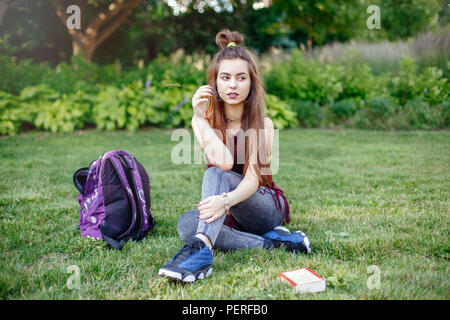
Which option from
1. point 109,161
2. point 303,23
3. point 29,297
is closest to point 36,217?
point 109,161

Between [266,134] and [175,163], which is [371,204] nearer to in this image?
[266,134]

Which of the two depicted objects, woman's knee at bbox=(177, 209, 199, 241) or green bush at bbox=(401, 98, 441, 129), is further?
green bush at bbox=(401, 98, 441, 129)

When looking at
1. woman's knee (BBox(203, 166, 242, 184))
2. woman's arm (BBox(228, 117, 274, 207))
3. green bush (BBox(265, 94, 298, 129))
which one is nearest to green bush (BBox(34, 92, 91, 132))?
green bush (BBox(265, 94, 298, 129))

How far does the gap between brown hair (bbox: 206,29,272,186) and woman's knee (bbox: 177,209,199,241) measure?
1.54 ft

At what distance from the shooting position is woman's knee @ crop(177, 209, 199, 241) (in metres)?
2.58

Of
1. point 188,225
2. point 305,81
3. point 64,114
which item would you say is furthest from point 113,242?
point 305,81

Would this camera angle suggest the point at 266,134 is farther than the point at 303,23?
No

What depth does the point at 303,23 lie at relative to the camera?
1351 centimetres

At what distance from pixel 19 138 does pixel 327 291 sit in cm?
651
